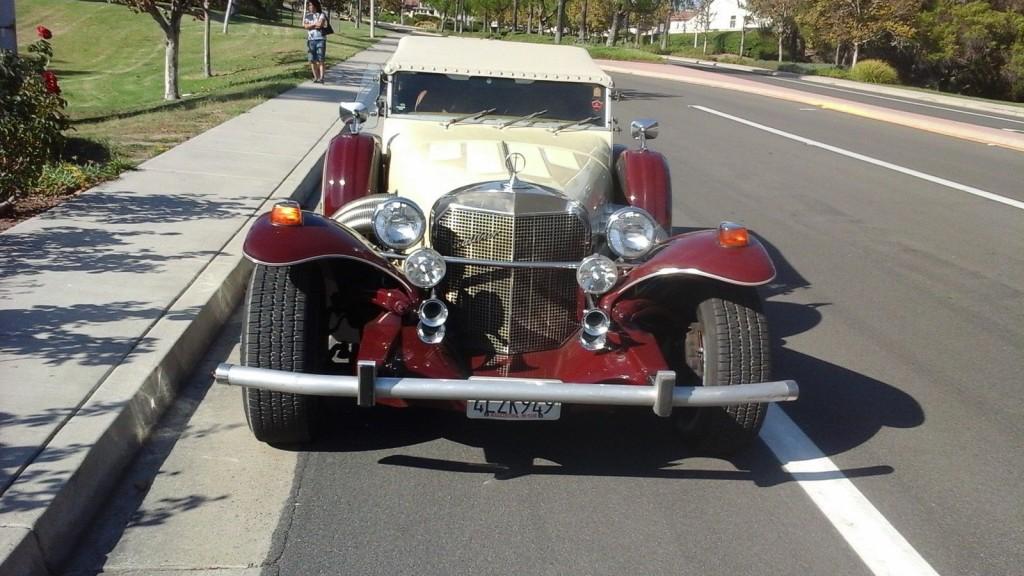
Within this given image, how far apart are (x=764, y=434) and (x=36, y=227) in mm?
5668

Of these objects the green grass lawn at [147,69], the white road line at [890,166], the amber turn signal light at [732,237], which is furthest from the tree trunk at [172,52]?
the amber turn signal light at [732,237]

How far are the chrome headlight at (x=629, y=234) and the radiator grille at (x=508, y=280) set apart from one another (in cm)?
15

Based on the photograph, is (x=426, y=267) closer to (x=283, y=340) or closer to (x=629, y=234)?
(x=283, y=340)

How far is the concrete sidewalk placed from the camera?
3910 mm

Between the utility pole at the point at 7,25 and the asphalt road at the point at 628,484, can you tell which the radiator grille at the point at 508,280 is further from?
the utility pole at the point at 7,25

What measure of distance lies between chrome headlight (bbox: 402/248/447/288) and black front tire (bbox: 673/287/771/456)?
1.23m

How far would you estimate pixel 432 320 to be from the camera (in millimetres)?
4547

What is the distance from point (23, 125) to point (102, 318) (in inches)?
146

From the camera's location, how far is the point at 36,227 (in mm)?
7730

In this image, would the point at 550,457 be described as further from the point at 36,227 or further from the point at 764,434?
the point at 36,227

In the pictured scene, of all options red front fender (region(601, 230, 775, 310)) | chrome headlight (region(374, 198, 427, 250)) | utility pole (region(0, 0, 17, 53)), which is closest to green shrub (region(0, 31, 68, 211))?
utility pole (region(0, 0, 17, 53))

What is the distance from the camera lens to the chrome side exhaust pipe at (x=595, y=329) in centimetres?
459

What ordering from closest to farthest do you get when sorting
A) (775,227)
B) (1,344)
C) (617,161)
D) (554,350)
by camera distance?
(554,350) → (1,344) → (617,161) → (775,227)

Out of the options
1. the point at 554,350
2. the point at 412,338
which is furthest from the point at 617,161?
the point at 412,338
